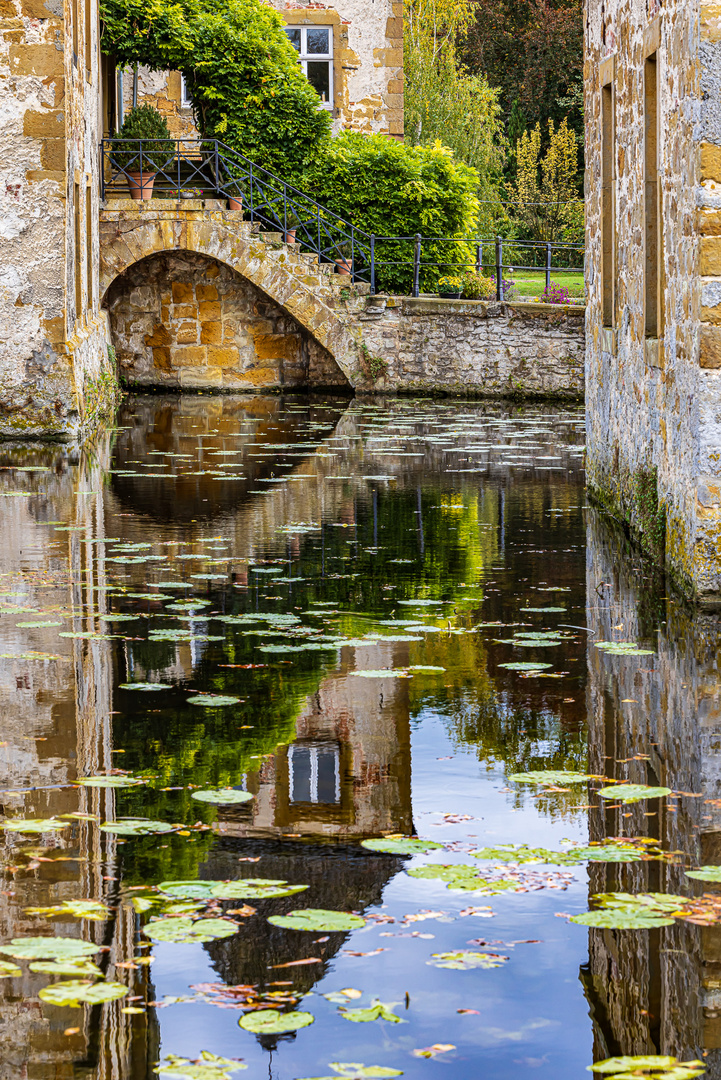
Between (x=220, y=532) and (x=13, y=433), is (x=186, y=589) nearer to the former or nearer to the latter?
(x=220, y=532)

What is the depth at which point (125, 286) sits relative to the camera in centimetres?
2423

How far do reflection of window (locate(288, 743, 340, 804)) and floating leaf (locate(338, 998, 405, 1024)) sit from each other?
1402mm

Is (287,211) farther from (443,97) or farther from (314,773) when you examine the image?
(314,773)

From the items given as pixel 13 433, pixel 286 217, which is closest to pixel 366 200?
pixel 286 217

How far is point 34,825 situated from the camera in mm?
4258

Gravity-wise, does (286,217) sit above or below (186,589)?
above

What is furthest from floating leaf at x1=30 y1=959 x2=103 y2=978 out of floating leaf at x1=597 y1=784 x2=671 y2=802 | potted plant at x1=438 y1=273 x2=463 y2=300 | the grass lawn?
the grass lawn

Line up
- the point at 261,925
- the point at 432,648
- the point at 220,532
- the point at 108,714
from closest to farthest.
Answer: the point at 261,925
the point at 108,714
the point at 432,648
the point at 220,532

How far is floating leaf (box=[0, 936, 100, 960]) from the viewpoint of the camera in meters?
3.38

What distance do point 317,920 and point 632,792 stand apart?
1.34 meters

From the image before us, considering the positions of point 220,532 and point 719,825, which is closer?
point 719,825

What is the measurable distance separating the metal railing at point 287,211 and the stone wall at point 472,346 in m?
0.70

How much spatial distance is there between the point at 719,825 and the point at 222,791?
1.47m

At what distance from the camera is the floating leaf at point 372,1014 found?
10.3 feet
